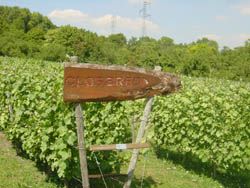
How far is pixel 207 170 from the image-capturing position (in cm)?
916

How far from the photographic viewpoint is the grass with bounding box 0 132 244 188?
627 cm

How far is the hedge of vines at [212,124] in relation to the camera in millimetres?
7590

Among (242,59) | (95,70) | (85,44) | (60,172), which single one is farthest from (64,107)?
(85,44)

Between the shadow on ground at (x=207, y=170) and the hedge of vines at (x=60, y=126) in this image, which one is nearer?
the hedge of vines at (x=60, y=126)

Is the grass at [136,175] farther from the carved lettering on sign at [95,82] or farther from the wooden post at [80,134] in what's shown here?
the carved lettering on sign at [95,82]

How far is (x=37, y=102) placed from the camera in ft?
20.8

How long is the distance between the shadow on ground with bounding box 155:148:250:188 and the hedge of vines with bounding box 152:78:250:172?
0.25 m

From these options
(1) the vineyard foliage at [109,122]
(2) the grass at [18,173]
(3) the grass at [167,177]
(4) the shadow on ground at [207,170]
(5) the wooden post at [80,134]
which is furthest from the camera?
(4) the shadow on ground at [207,170]

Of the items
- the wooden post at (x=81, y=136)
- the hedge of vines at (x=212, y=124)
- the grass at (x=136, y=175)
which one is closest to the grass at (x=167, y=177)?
the grass at (x=136, y=175)

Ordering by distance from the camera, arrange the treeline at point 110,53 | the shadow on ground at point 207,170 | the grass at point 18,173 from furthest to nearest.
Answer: the treeline at point 110,53, the shadow on ground at point 207,170, the grass at point 18,173

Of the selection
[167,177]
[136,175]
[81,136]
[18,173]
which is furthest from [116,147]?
[167,177]

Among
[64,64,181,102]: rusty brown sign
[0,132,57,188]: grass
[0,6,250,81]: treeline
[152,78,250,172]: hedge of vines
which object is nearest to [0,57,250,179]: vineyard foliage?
[152,78,250,172]: hedge of vines

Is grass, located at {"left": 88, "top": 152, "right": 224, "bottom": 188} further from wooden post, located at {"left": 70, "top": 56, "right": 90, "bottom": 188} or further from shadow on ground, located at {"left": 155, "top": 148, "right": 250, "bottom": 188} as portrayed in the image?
wooden post, located at {"left": 70, "top": 56, "right": 90, "bottom": 188}

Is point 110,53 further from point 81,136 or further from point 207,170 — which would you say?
point 81,136
